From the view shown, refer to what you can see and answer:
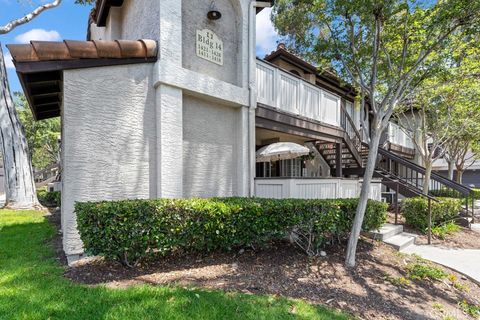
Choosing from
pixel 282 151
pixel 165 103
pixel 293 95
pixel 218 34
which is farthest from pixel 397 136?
pixel 165 103

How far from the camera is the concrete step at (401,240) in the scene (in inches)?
278

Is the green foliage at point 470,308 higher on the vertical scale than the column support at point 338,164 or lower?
lower

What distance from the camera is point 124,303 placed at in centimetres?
343

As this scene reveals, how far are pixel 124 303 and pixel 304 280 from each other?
279 centimetres

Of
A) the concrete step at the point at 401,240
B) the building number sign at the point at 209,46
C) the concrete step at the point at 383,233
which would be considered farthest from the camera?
the concrete step at the point at 383,233

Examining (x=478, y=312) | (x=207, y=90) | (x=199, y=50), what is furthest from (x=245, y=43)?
(x=478, y=312)

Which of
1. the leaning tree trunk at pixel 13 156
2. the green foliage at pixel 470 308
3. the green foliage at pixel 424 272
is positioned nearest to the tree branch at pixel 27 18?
the leaning tree trunk at pixel 13 156

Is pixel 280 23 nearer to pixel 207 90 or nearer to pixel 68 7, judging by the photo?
pixel 68 7

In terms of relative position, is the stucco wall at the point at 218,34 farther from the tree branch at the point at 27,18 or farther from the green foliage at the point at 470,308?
the tree branch at the point at 27,18

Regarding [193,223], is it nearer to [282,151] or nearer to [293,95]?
[282,151]

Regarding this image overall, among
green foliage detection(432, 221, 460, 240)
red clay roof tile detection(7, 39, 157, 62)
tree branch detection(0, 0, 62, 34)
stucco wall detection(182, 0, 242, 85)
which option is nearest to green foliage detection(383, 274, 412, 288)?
green foliage detection(432, 221, 460, 240)

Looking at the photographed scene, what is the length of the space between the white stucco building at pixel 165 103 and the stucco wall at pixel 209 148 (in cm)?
3

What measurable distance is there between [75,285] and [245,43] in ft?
21.6

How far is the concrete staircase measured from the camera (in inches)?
282
